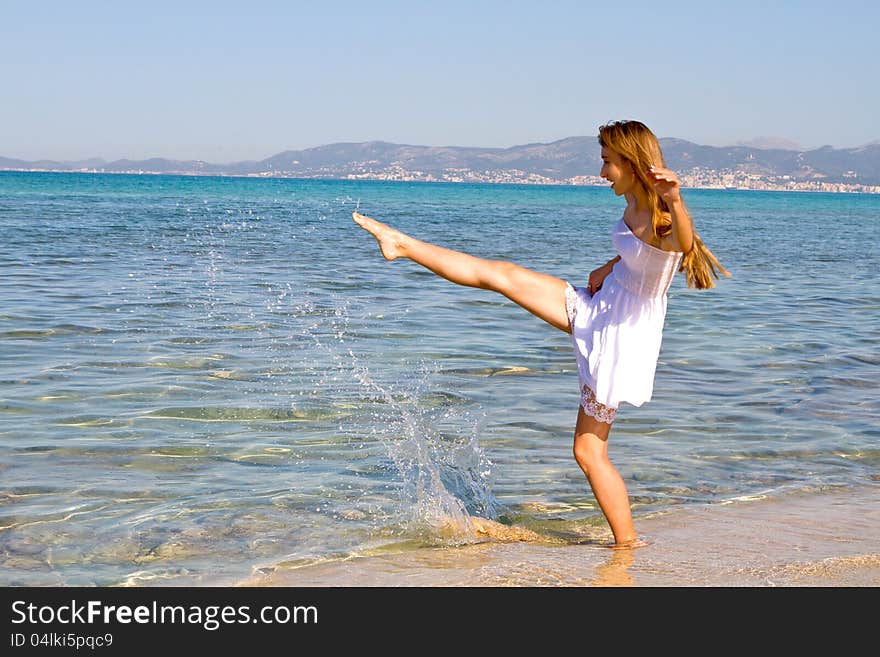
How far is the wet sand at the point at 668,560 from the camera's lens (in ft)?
15.0

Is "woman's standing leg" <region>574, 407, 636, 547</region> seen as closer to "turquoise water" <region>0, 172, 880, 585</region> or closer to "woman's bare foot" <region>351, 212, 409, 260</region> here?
"turquoise water" <region>0, 172, 880, 585</region>

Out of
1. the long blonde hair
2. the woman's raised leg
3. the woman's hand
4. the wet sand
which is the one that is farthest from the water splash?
the woman's hand

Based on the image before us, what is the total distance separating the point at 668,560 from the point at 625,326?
1115 millimetres

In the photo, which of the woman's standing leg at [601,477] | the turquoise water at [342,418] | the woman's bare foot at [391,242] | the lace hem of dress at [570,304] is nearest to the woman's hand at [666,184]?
the lace hem of dress at [570,304]

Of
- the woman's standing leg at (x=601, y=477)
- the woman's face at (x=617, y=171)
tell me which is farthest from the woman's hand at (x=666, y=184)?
the woman's standing leg at (x=601, y=477)

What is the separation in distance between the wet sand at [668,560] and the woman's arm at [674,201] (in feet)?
4.86

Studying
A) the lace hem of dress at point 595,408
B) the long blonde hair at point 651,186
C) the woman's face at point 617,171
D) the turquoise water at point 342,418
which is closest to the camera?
the long blonde hair at point 651,186

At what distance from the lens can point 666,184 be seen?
177 inches

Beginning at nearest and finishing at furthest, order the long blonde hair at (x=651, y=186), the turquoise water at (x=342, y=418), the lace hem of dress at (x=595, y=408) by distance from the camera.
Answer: the long blonde hair at (x=651, y=186) → the lace hem of dress at (x=595, y=408) → the turquoise water at (x=342, y=418)

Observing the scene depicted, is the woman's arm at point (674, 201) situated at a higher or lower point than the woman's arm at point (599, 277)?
higher

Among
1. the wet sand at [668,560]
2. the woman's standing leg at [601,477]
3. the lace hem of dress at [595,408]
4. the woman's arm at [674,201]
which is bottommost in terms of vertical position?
the wet sand at [668,560]

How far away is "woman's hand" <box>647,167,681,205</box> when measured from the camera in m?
4.47

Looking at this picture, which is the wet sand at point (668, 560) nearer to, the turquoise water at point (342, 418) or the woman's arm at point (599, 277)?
the turquoise water at point (342, 418)

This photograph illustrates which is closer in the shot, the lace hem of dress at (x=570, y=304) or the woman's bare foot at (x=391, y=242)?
the lace hem of dress at (x=570, y=304)
